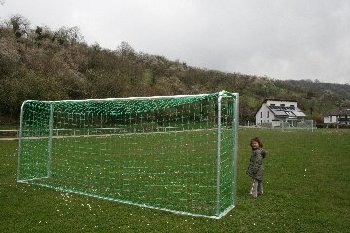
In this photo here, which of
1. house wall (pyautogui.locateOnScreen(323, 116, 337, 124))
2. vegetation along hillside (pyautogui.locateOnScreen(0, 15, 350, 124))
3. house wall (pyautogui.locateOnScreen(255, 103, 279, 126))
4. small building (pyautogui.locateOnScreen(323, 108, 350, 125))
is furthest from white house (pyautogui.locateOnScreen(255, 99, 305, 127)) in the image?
small building (pyautogui.locateOnScreen(323, 108, 350, 125))

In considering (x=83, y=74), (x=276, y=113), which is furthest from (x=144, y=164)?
(x=276, y=113)

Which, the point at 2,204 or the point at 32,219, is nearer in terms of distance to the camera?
the point at 32,219

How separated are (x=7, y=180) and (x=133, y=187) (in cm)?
329

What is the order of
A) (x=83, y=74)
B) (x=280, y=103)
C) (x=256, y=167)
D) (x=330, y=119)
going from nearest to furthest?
(x=256, y=167), (x=83, y=74), (x=280, y=103), (x=330, y=119)

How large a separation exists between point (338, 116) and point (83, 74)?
228 feet

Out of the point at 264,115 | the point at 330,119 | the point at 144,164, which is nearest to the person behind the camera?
the point at 144,164

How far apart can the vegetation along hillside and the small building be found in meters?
3.35

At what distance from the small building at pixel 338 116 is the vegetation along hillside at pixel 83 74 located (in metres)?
3.35

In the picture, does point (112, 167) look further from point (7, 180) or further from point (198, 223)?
point (198, 223)

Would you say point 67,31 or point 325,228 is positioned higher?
point 67,31

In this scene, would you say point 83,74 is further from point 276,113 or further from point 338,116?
point 338,116

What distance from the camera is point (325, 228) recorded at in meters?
6.59

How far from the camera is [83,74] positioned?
157ft

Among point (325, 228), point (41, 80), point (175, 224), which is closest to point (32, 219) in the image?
point (175, 224)
